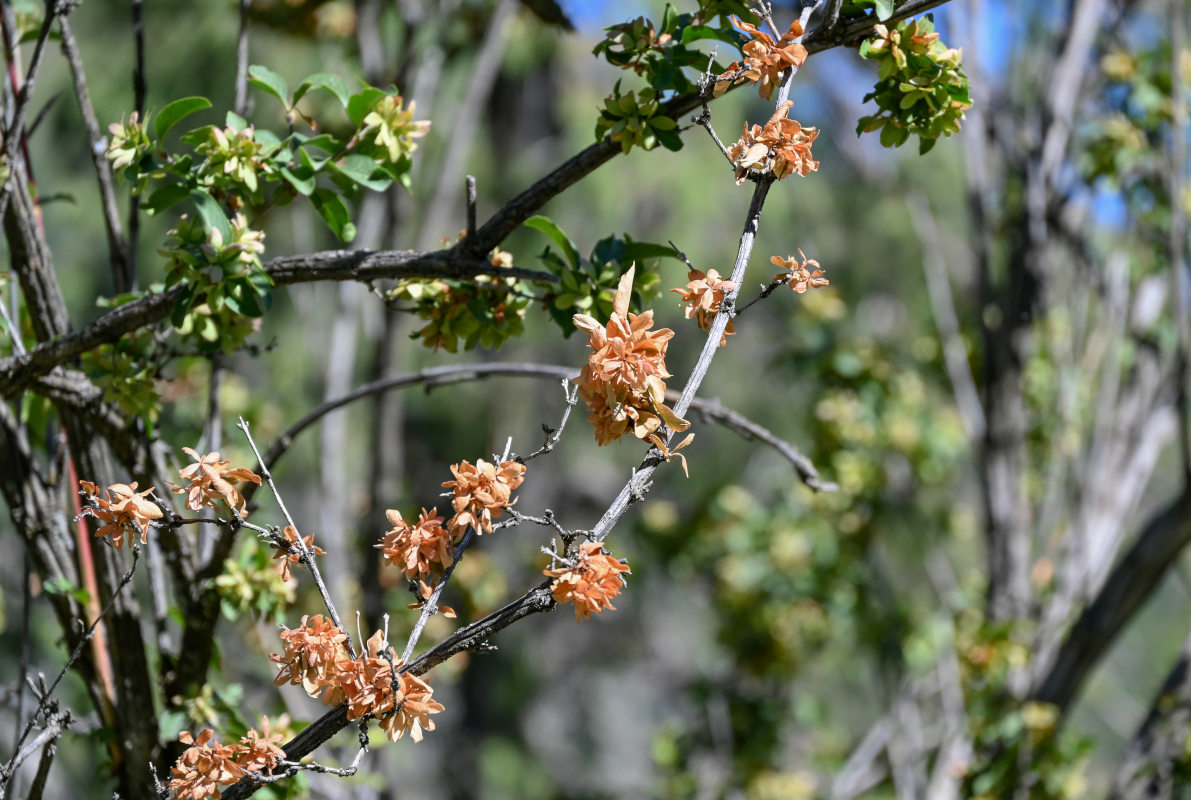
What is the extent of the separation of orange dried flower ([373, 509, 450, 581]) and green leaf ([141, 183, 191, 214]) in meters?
0.47

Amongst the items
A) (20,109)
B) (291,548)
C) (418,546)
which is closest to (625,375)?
(418,546)

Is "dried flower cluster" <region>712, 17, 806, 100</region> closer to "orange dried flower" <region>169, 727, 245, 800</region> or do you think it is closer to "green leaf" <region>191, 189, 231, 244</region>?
"green leaf" <region>191, 189, 231, 244</region>

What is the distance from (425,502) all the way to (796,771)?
2432 millimetres

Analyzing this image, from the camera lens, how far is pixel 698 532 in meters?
4.06

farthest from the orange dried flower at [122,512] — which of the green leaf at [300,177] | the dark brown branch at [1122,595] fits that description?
the dark brown branch at [1122,595]

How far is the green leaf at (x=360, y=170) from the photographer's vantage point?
1128mm

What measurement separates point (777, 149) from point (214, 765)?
77 cm

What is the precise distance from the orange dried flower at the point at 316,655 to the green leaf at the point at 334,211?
1.69 feet

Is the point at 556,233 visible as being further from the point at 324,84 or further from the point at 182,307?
the point at 182,307

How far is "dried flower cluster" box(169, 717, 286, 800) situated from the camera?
0.87 meters

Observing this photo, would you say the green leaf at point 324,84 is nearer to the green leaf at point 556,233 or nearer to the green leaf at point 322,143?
the green leaf at point 322,143

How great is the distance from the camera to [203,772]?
88 centimetres

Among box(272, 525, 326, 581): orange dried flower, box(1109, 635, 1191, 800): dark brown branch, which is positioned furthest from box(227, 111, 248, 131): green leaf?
box(1109, 635, 1191, 800): dark brown branch

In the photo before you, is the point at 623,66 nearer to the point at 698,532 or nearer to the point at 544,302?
the point at 544,302
